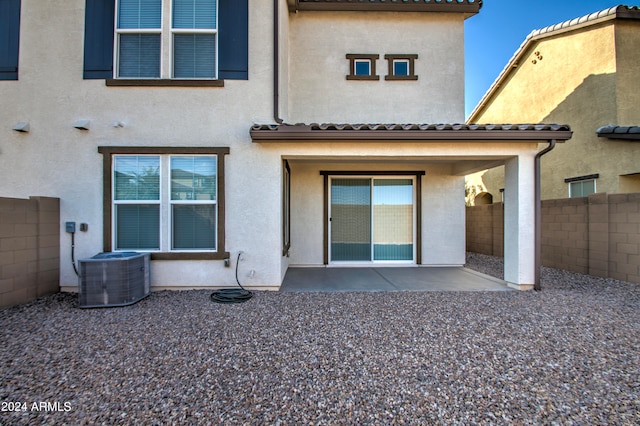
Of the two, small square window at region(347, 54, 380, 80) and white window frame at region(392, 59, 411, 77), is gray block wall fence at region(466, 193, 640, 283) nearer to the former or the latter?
white window frame at region(392, 59, 411, 77)

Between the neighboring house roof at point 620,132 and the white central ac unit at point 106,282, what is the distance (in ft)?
45.0

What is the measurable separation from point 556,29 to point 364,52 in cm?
924

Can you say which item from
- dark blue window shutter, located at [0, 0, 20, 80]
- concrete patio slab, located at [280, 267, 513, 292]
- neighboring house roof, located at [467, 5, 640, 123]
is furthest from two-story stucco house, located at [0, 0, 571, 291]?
neighboring house roof, located at [467, 5, 640, 123]

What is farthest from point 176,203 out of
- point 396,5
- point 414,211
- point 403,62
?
point 396,5

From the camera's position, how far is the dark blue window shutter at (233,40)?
5621 mm

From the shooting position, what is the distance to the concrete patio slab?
576 cm

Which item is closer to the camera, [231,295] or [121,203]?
[231,295]

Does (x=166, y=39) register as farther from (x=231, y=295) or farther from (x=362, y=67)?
(x=231, y=295)

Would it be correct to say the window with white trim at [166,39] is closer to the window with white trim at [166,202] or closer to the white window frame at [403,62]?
the window with white trim at [166,202]

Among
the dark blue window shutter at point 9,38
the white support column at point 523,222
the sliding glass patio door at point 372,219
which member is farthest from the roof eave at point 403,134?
the dark blue window shutter at point 9,38

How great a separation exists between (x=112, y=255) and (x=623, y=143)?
48.0ft

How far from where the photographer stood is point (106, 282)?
4.68 meters

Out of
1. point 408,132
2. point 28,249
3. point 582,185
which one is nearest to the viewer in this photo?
point 28,249

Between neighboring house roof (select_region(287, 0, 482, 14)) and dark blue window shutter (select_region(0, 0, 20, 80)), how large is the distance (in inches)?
233
